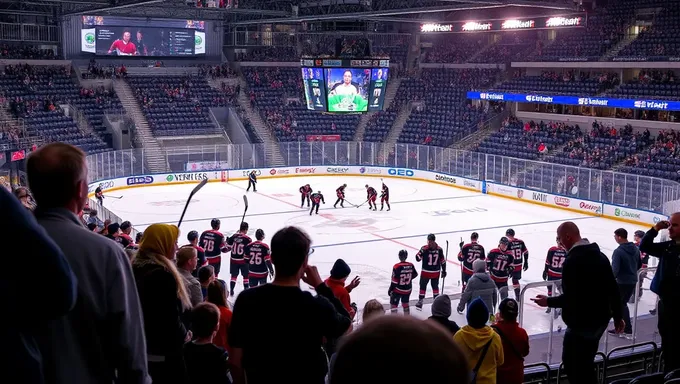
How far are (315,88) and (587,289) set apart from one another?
25748 mm

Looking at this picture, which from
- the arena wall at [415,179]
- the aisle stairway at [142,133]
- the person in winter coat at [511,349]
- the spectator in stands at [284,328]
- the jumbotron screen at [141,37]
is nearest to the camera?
the spectator in stands at [284,328]

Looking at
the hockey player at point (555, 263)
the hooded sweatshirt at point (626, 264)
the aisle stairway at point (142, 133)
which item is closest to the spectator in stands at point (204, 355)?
the hooded sweatshirt at point (626, 264)

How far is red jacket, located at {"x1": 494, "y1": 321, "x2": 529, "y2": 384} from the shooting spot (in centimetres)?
540

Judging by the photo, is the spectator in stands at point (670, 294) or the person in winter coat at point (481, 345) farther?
the spectator in stands at point (670, 294)

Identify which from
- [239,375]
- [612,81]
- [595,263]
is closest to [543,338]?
[595,263]

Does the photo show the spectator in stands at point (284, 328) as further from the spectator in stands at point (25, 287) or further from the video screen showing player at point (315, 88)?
the video screen showing player at point (315, 88)

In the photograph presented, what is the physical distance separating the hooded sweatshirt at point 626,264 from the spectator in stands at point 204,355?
7.16 meters

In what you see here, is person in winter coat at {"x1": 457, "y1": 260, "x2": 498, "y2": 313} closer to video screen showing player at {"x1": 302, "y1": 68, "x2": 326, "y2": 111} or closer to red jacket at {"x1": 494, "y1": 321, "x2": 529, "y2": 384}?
red jacket at {"x1": 494, "y1": 321, "x2": 529, "y2": 384}

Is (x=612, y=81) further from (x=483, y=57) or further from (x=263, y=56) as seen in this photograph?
(x=263, y=56)

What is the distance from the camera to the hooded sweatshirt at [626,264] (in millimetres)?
9883

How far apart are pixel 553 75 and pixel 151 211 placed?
74.3 feet

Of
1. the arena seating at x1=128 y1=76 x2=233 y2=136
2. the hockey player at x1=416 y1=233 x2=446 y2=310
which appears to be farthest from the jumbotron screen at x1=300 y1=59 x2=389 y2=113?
the hockey player at x1=416 y1=233 x2=446 y2=310

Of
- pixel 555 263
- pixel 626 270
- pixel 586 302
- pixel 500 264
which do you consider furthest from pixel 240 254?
pixel 586 302

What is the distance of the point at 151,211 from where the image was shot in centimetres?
2709
